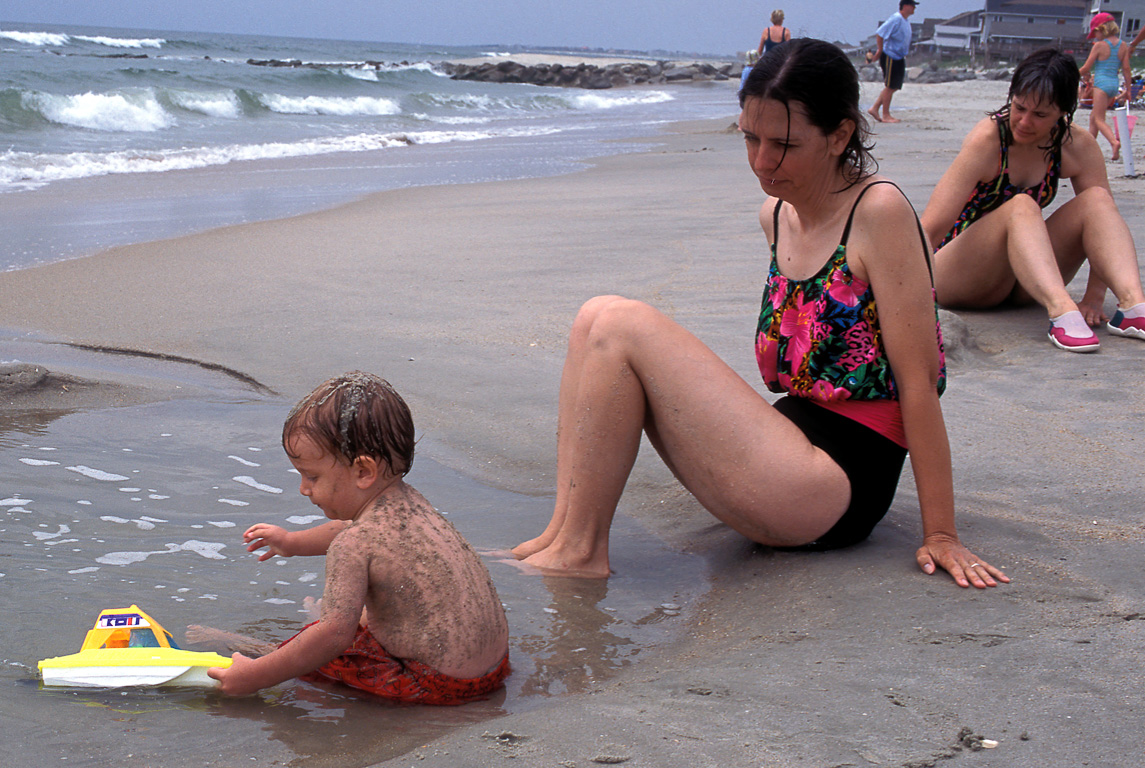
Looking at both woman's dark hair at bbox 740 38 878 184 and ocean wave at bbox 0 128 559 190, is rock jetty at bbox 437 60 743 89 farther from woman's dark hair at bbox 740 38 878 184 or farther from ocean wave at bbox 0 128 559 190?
woman's dark hair at bbox 740 38 878 184

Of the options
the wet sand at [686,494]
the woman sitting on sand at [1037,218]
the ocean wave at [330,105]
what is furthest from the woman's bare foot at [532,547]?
the ocean wave at [330,105]

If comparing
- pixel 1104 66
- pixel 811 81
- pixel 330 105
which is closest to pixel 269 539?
pixel 811 81

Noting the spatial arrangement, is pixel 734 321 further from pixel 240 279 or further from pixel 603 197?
pixel 603 197

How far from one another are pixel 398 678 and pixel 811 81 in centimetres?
161

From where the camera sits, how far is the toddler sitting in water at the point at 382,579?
2066 millimetres

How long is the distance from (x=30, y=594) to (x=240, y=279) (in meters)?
3.64

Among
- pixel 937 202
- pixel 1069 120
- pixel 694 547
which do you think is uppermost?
pixel 1069 120

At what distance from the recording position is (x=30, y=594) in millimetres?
2479

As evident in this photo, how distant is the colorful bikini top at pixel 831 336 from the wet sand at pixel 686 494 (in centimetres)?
44

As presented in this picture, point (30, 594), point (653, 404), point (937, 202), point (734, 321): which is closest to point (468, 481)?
point (653, 404)

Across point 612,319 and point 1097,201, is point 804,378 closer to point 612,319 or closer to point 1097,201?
point 612,319

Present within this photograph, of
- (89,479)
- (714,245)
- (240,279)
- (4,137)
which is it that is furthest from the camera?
(4,137)

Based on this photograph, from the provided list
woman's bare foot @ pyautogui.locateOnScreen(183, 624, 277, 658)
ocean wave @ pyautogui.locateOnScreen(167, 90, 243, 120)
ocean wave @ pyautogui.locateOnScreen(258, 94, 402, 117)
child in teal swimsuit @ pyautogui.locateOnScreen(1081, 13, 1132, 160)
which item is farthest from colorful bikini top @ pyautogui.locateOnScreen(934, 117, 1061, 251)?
ocean wave @ pyautogui.locateOnScreen(258, 94, 402, 117)

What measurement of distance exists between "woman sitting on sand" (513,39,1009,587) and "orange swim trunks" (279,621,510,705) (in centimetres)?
65
